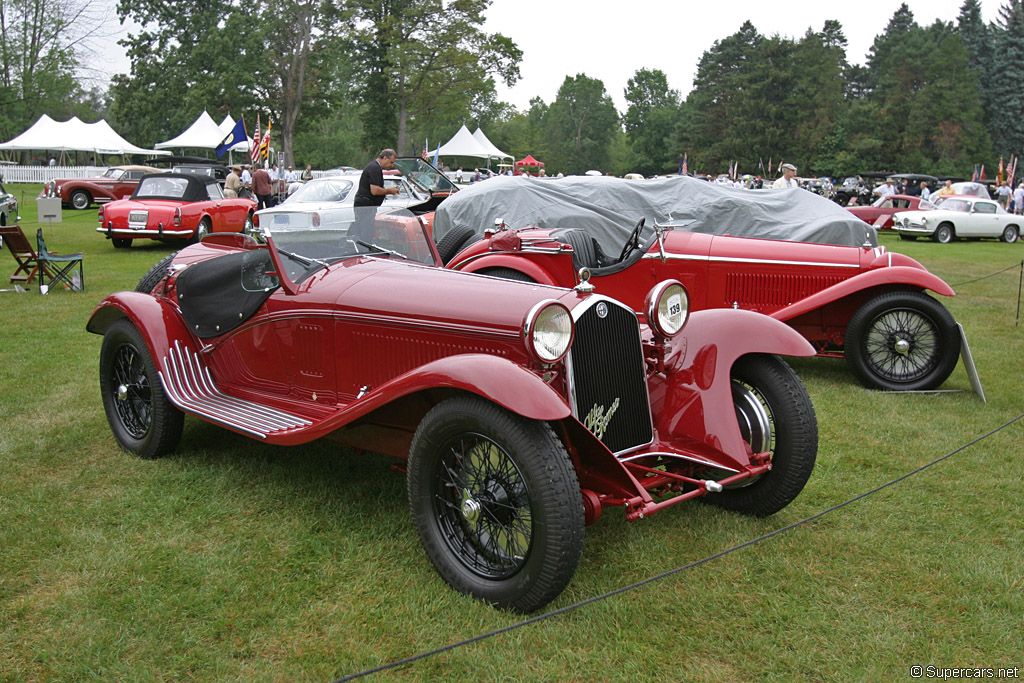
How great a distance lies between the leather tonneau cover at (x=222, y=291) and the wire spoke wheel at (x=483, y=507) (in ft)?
5.69

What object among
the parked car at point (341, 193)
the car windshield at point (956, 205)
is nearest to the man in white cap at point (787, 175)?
the parked car at point (341, 193)

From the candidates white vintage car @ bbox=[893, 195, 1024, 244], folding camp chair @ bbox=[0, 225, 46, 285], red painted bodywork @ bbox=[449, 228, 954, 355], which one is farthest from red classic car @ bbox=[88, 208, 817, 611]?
white vintage car @ bbox=[893, 195, 1024, 244]

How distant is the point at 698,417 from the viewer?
360cm

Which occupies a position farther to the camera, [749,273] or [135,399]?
[749,273]

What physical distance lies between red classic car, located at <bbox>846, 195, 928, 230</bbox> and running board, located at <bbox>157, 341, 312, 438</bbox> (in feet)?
75.8

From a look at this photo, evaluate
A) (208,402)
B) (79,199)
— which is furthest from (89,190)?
(208,402)

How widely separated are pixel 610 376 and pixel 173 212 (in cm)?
1289

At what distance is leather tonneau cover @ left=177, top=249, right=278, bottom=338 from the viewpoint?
4.35 meters

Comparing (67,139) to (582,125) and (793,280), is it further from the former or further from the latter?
(582,125)

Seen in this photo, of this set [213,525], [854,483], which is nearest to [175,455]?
[213,525]

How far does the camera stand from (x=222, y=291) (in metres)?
4.54

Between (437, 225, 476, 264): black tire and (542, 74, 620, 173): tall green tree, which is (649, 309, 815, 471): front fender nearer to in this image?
(437, 225, 476, 264): black tire

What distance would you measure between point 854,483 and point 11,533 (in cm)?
442

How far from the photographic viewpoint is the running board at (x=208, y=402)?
12.8 ft
